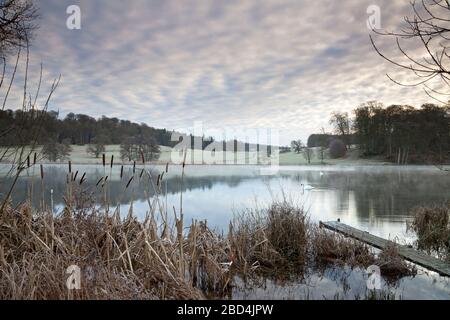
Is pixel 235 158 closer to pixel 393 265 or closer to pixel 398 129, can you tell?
pixel 398 129

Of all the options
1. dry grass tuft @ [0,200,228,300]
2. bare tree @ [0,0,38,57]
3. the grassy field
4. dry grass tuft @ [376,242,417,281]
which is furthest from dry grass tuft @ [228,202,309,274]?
the grassy field

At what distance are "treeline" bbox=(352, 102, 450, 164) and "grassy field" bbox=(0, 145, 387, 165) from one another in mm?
2942

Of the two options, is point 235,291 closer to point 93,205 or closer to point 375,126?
point 93,205

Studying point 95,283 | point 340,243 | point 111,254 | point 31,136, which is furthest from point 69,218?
point 340,243

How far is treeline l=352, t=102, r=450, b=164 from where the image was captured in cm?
5237

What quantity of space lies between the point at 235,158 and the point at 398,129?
162 feet

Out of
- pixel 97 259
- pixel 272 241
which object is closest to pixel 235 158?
pixel 272 241

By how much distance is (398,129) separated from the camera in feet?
181

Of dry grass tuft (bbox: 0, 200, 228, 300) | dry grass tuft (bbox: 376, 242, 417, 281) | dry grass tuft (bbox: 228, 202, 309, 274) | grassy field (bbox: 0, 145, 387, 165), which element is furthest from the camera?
grassy field (bbox: 0, 145, 387, 165)

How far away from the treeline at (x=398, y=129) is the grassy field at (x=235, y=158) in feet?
9.65

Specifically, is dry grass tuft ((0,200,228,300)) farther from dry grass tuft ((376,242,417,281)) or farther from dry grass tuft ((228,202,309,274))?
dry grass tuft ((376,242,417,281))
